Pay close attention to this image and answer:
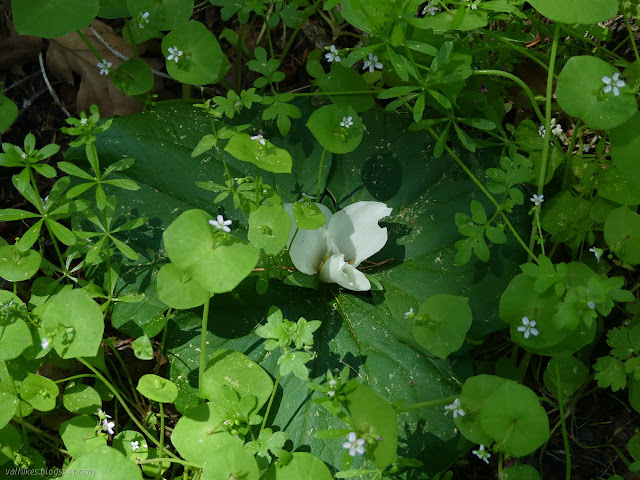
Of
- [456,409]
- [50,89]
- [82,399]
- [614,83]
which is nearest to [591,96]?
[614,83]

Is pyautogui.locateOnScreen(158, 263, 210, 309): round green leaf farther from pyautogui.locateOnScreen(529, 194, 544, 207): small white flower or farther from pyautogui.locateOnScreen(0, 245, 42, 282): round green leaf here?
pyautogui.locateOnScreen(529, 194, 544, 207): small white flower

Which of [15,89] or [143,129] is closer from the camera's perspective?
[143,129]

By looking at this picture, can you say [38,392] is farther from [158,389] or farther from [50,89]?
[50,89]

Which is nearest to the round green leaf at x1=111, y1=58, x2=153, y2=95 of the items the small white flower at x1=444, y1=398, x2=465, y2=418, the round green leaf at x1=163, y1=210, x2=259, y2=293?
the round green leaf at x1=163, y1=210, x2=259, y2=293

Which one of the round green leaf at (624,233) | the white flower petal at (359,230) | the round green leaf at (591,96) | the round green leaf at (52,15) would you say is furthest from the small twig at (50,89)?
the round green leaf at (624,233)

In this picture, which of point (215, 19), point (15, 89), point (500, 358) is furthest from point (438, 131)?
Result: point (15, 89)

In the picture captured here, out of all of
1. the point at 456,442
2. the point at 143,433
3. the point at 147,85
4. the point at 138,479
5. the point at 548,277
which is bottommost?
the point at 143,433

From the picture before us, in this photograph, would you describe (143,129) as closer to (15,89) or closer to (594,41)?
(15,89)
